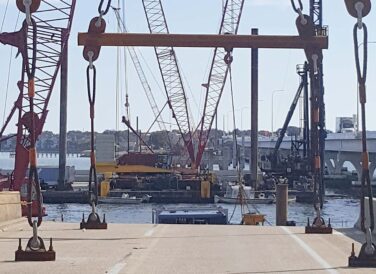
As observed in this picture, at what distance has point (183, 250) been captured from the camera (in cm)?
1866

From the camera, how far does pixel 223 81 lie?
11412 cm

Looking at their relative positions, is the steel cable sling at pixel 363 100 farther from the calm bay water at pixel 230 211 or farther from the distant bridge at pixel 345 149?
the distant bridge at pixel 345 149

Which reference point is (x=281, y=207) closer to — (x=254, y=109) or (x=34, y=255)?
(x=34, y=255)

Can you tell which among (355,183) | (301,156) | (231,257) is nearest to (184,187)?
(301,156)

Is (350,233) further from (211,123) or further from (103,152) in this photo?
(103,152)

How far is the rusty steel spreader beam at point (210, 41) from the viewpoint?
2302 centimetres

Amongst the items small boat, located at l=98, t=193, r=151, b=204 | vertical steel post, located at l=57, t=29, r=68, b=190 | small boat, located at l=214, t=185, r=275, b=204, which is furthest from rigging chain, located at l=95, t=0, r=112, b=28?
small boat, located at l=98, t=193, r=151, b=204

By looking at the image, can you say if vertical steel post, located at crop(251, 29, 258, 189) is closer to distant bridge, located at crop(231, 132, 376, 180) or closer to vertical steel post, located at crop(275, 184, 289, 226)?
distant bridge, located at crop(231, 132, 376, 180)

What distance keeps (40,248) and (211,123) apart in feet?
337

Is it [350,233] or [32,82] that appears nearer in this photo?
[32,82]

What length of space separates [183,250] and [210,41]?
6790 millimetres

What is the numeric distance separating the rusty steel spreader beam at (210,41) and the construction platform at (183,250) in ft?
15.6

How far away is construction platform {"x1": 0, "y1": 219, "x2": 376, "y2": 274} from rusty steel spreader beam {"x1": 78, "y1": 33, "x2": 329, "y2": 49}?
4.76 meters

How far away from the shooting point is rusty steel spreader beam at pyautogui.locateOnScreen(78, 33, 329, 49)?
23016 mm
